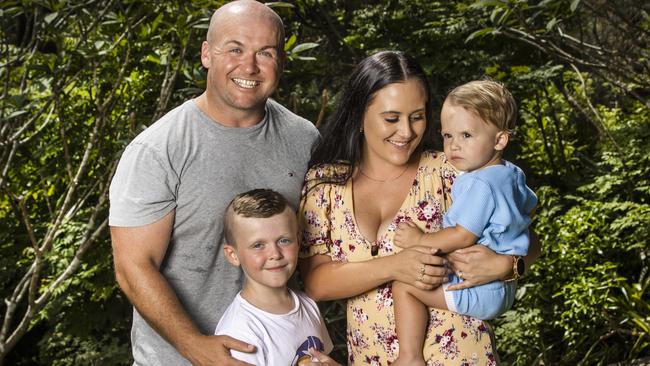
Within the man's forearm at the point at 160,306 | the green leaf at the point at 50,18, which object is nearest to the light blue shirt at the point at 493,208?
the man's forearm at the point at 160,306

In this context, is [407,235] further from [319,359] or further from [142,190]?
[142,190]

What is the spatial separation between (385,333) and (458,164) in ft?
1.85

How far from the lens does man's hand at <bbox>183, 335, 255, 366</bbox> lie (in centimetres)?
219

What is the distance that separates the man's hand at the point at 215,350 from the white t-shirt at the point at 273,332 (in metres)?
0.02

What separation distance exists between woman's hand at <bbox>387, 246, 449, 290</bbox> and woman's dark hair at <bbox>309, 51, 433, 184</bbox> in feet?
1.22

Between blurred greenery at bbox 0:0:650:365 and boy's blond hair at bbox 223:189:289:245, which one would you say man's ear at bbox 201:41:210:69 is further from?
blurred greenery at bbox 0:0:650:365

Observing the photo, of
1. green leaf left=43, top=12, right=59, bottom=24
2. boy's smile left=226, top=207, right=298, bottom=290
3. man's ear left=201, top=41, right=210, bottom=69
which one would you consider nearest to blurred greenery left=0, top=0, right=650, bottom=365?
green leaf left=43, top=12, right=59, bottom=24

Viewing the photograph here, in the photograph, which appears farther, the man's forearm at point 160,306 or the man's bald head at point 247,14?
the man's bald head at point 247,14

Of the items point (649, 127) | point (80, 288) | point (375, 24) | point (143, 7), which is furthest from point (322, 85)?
point (649, 127)

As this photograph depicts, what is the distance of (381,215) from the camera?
8.37 ft

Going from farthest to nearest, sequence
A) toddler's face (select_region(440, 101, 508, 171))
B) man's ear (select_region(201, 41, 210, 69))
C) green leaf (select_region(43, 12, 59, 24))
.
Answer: green leaf (select_region(43, 12, 59, 24)) < man's ear (select_region(201, 41, 210, 69)) < toddler's face (select_region(440, 101, 508, 171))

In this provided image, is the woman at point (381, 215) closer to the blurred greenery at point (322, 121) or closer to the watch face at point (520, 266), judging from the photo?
the watch face at point (520, 266)

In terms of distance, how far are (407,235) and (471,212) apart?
0.20 meters

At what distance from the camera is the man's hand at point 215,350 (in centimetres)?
219
